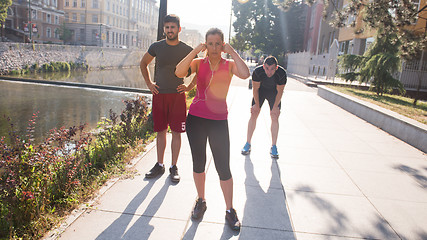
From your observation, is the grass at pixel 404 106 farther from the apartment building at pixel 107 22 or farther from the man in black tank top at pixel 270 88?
the apartment building at pixel 107 22

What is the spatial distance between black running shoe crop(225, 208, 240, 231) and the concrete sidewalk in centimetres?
7

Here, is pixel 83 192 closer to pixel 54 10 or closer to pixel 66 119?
pixel 66 119

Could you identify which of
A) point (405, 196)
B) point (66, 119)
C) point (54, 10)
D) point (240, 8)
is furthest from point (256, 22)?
point (405, 196)

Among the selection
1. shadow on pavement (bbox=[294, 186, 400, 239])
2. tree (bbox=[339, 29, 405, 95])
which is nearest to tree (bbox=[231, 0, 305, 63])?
tree (bbox=[339, 29, 405, 95])

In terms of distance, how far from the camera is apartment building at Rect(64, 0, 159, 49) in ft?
244

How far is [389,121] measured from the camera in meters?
8.37

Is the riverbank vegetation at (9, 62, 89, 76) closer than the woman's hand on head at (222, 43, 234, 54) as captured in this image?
No

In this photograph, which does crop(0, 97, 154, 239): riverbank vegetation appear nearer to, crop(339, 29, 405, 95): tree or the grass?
the grass

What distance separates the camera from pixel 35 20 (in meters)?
56.7

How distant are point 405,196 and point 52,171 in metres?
4.58

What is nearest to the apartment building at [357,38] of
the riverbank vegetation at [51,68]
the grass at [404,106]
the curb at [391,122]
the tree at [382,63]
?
the tree at [382,63]

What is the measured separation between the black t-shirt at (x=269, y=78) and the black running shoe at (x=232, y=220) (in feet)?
9.59

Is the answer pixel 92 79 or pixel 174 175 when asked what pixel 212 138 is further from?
pixel 92 79

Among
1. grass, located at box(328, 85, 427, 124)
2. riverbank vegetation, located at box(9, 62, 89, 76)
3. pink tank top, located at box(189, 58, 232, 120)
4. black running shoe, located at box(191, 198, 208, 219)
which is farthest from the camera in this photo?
riverbank vegetation, located at box(9, 62, 89, 76)
